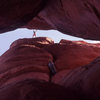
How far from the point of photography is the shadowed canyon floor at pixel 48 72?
4.16 metres

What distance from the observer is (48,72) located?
935 centimetres

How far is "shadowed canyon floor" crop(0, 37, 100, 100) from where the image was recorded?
13.6ft

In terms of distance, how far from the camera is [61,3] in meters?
5.80

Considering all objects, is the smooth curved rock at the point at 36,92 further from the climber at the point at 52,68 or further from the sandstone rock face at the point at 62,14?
the climber at the point at 52,68

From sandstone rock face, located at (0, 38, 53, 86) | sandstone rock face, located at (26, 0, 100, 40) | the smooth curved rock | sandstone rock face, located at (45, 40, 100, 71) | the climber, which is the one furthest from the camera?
sandstone rock face, located at (45, 40, 100, 71)

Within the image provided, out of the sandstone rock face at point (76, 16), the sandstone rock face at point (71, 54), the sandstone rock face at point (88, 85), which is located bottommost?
the sandstone rock face at point (71, 54)

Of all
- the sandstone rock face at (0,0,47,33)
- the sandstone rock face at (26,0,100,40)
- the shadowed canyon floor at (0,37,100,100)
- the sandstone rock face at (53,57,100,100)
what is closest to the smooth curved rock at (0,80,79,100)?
the shadowed canyon floor at (0,37,100,100)

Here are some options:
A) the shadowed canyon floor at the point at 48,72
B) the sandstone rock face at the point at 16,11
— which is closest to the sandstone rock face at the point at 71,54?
the shadowed canyon floor at the point at 48,72

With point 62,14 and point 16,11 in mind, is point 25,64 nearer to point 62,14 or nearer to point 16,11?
point 62,14

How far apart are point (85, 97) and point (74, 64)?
5313mm

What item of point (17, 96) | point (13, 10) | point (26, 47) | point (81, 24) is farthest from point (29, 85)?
point (26, 47)

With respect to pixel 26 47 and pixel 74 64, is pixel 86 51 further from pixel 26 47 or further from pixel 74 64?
pixel 26 47

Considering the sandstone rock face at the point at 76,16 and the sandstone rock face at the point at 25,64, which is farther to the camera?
the sandstone rock face at the point at 25,64

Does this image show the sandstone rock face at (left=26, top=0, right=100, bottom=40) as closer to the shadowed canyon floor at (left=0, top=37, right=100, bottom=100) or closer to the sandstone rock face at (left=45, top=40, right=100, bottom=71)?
the shadowed canyon floor at (left=0, top=37, right=100, bottom=100)
